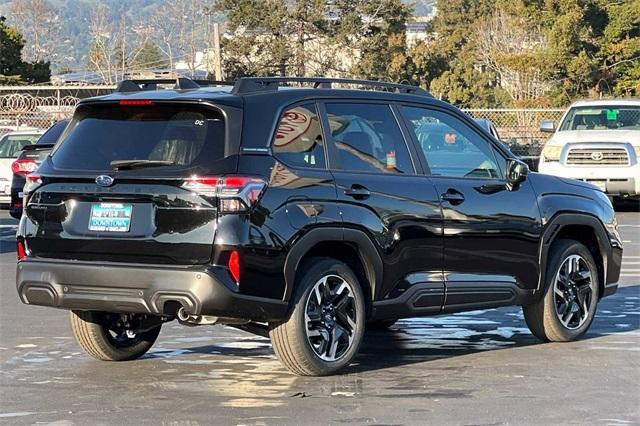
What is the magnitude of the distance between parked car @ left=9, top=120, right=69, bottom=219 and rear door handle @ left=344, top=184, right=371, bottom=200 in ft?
34.7

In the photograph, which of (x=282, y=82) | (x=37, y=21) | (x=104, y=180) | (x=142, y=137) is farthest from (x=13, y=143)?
(x=37, y=21)

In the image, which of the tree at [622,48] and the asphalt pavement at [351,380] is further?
the tree at [622,48]

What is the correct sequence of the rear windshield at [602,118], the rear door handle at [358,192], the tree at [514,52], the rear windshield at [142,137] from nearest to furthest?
the rear windshield at [142,137] → the rear door handle at [358,192] → the rear windshield at [602,118] → the tree at [514,52]

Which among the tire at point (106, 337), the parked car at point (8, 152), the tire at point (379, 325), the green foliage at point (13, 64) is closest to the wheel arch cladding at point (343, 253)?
the tire at point (106, 337)

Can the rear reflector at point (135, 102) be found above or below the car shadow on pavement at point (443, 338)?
above

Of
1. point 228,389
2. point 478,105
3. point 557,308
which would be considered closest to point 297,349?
point 228,389

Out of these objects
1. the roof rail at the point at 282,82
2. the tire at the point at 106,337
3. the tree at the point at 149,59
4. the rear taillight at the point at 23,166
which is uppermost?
the tree at the point at 149,59

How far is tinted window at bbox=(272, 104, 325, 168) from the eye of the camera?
810cm

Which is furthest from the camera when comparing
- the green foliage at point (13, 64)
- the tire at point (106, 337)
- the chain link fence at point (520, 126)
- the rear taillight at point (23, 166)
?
the green foliage at point (13, 64)

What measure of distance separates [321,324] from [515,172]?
2.08 m

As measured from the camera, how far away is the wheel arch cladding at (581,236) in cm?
962

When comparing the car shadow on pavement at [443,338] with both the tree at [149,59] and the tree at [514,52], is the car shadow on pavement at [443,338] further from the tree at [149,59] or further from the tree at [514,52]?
the tree at [149,59]

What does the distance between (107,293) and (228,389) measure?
0.91 meters

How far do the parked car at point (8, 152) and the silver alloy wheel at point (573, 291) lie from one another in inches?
637
